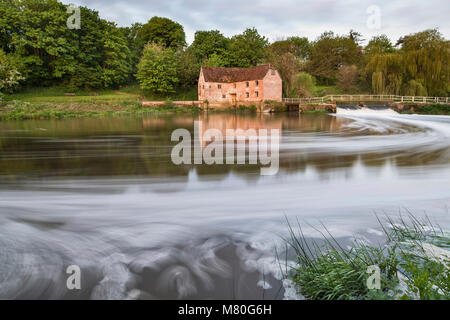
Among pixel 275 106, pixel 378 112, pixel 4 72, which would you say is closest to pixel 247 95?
pixel 275 106

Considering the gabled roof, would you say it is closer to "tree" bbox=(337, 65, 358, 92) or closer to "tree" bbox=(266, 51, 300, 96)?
"tree" bbox=(266, 51, 300, 96)

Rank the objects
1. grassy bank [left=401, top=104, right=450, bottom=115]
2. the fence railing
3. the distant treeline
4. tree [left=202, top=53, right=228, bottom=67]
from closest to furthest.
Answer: grassy bank [left=401, top=104, right=450, bottom=115]
the fence railing
the distant treeline
tree [left=202, top=53, right=228, bottom=67]

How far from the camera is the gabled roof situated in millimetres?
44650

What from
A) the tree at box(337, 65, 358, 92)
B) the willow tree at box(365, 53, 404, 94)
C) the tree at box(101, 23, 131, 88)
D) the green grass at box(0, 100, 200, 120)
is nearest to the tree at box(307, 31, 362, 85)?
the tree at box(337, 65, 358, 92)

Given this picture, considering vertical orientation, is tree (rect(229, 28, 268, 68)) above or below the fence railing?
above

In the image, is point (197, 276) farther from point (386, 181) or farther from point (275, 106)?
point (275, 106)

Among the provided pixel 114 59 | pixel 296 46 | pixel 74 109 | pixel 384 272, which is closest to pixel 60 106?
pixel 74 109

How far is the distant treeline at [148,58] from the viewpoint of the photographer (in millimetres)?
35656

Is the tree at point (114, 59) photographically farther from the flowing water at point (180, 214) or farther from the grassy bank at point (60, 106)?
the flowing water at point (180, 214)

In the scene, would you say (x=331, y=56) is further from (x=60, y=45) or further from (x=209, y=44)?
(x=60, y=45)

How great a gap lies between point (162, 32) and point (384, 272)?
221 feet

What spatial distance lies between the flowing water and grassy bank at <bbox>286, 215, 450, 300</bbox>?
0.26 meters

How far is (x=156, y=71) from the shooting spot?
4550 cm

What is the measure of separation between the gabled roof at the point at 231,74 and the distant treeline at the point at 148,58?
151 inches
